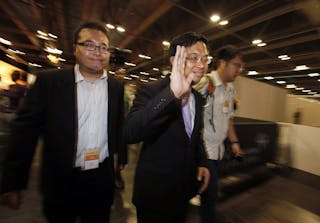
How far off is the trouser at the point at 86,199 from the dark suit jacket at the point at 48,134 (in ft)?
0.20

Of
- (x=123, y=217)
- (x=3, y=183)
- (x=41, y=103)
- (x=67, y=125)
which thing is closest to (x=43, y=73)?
(x=41, y=103)

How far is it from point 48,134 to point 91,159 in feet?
0.95

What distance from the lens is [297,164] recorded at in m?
5.07

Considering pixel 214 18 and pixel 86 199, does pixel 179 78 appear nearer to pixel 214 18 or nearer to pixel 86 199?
pixel 86 199

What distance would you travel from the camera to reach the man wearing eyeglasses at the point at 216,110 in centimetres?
191

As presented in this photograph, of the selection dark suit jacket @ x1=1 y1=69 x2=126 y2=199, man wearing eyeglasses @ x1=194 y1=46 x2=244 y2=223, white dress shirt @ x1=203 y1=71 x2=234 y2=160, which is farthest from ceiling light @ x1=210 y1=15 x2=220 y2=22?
dark suit jacket @ x1=1 y1=69 x2=126 y2=199

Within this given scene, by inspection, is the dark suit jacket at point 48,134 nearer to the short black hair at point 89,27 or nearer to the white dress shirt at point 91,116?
the white dress shirt at point 91,116

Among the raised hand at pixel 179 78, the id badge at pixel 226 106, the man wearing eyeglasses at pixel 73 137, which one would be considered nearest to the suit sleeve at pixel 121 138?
the man wearing eyeglasses at pixel 73 137

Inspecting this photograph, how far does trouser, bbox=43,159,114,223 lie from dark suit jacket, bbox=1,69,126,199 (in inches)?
2.4

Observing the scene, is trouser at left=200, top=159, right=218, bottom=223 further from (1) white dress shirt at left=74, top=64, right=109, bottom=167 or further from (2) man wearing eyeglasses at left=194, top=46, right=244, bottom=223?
(1) white dress shirt at left=74, top=64, right=109, bottom=167

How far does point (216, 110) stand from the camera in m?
2.00

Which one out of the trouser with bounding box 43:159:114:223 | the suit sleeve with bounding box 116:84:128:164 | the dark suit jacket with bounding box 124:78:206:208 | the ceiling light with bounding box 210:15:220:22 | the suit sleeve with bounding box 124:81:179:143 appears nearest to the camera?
the suit sleeve with bounding box 124:81:179:143

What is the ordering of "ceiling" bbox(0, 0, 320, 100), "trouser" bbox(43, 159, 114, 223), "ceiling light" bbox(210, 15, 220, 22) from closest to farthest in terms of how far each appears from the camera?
"trouser" bbox(43, 159, 114, 223), "ceiling" bbox(0, 0, 320, 100), "ceiling light" bbox(210, 15, 220, 22)

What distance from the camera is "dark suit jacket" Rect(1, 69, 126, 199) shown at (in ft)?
3.96
